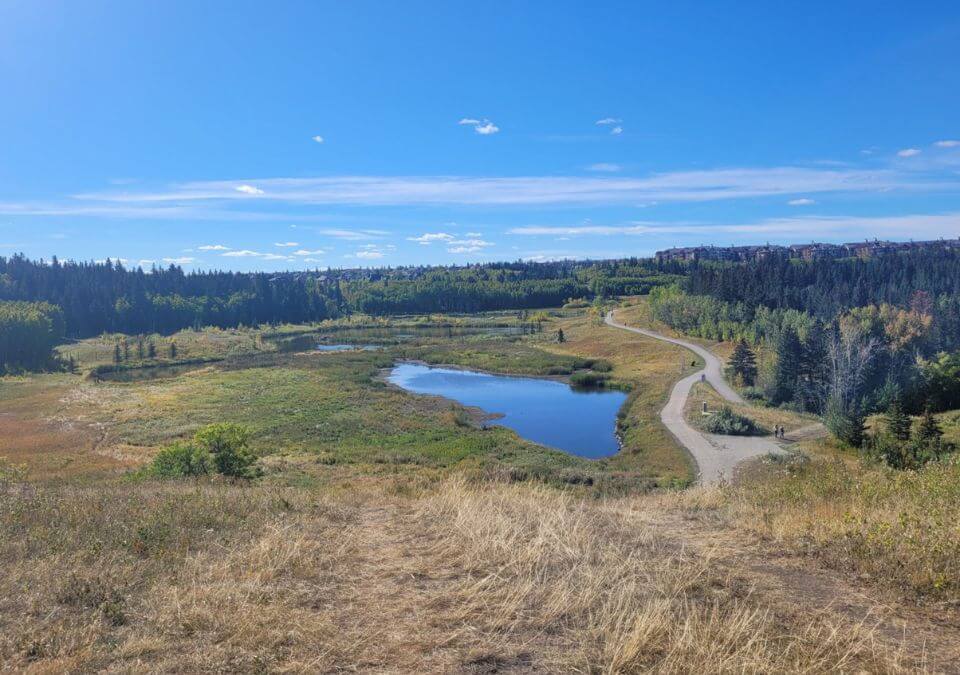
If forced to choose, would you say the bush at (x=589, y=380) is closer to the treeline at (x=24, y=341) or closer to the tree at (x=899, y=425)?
the tree at (x=899, y=425)

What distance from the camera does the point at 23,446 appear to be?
38.1 m

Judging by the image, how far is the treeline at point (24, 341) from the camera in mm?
84375

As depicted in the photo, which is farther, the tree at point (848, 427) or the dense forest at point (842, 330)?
the dense forest at point (842, 330)

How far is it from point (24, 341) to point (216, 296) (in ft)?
250

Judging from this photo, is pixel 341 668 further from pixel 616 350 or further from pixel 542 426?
pixel 616 350

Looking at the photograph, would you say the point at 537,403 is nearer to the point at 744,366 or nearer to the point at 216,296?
the point at 744,366

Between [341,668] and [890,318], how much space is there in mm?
86360

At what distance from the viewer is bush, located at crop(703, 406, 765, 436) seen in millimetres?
37000

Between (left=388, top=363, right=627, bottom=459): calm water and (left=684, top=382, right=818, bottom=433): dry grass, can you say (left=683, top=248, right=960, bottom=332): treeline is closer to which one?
(left=684, top=382, right=818, bottom=433): dry grass

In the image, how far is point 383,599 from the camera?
22.9ft

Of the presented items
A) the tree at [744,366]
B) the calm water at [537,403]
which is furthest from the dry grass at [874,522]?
the tree at [744,366]

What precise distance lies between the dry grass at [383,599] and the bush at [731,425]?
2989cm

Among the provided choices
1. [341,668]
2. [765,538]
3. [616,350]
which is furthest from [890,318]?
[341,668]

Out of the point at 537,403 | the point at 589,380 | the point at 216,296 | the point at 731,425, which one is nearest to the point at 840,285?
the point at 589,380
